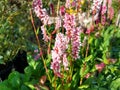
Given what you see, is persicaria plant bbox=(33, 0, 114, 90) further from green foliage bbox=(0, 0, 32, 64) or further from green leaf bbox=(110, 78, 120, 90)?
green foliage bbox=(0, 0, 32, 64)

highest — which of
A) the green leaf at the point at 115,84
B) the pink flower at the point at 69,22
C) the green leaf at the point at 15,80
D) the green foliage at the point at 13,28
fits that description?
the pink flower at the point at 69,22

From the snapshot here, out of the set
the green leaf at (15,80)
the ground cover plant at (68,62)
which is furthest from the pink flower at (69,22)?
the green leaf at (15,80)

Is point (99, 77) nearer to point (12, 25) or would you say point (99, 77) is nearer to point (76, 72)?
point (76, 72)

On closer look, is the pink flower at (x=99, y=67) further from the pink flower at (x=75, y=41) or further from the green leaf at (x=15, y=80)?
the green leaf at (x=15, y=80)

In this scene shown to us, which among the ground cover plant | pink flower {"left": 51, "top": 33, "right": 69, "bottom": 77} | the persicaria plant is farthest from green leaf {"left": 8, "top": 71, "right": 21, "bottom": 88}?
pink flower {"left": 51, "top": 33, "right": 69, "bottom": 77}

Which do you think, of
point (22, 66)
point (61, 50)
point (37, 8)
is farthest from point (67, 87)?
point (22, 66)

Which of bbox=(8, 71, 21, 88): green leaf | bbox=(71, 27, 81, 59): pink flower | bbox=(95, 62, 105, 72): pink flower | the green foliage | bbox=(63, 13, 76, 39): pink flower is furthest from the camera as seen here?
the green foliage

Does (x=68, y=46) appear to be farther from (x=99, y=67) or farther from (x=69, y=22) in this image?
(x=69, y=22)

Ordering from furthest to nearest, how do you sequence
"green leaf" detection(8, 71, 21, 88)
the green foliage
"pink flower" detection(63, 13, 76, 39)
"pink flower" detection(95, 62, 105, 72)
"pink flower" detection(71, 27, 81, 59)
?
the green foliage < "pink flower" detection(95, 62, 105, 72) < "green leaf" detection(8, 71, 21, 88) < "pink flower" detection(71, 27, 81, 59) < "pink flower" detection(63, 13, 76, 39)

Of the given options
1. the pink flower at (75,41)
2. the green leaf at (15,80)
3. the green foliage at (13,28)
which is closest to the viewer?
the pink flower at (75,41)

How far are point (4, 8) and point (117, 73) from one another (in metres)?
2.03

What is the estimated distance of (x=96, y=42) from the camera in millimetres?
4703

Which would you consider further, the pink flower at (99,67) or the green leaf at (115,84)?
the pink flower at (99,67)

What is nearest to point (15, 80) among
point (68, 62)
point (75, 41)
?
point (68, 62)
